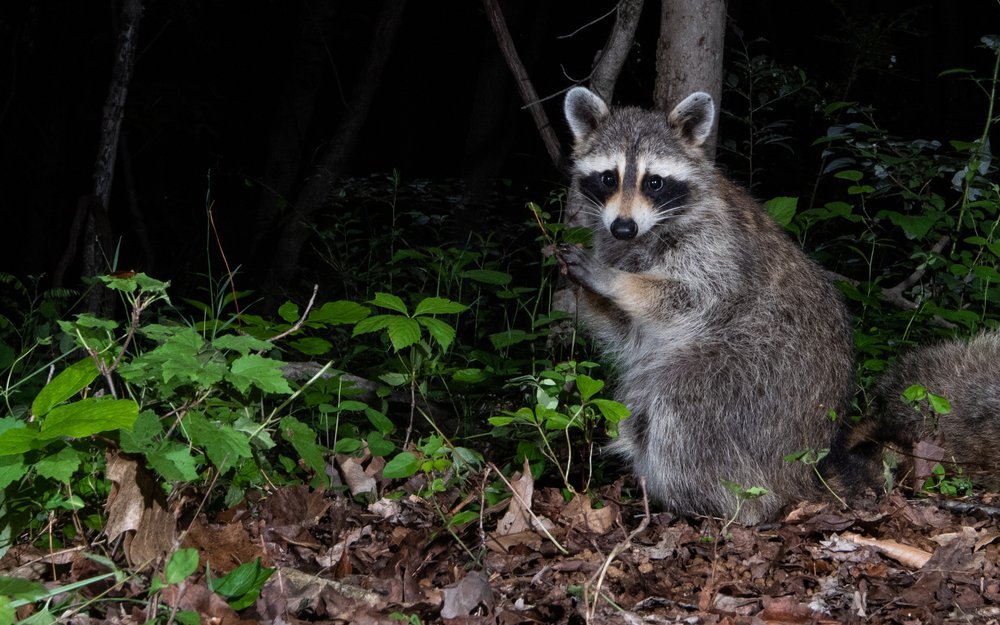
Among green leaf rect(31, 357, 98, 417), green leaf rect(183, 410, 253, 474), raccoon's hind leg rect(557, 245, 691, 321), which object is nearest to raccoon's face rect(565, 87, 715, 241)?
raccoon's hind leg rect(557, 245, 691, 321)

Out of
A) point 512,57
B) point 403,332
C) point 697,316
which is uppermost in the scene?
point 512,57

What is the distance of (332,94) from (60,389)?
9.56 m

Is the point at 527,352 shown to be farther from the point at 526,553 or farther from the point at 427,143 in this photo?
the point at 427,143

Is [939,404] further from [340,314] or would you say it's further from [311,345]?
[311,345]

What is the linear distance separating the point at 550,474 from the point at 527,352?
127 cm

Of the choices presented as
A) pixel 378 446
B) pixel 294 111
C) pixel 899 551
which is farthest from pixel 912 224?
pixel 294 111

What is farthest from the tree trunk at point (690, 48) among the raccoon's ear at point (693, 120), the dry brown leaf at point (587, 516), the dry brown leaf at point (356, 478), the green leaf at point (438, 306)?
the dry brown leaf at point (356, 478)

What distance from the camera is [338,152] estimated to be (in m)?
7.82

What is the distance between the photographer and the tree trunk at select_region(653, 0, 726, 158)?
15.8ft

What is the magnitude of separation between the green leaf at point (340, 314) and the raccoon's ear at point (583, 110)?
169 cm

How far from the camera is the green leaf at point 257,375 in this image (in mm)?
2660

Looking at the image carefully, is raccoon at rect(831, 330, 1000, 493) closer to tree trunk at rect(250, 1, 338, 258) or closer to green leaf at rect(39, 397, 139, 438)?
green leaf at rect(39, 397, 139, 438)

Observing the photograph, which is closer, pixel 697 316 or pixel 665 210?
pixel 697 316

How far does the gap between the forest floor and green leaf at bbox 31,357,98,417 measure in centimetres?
49
